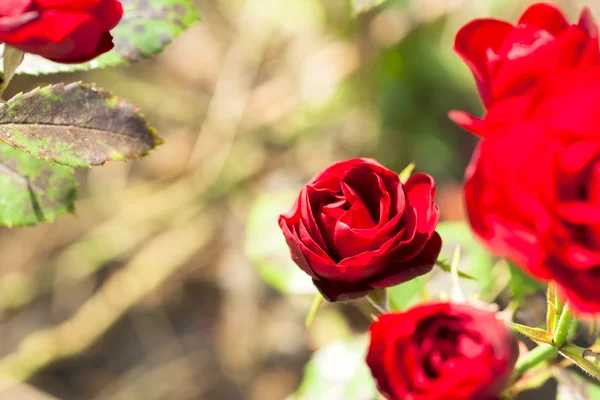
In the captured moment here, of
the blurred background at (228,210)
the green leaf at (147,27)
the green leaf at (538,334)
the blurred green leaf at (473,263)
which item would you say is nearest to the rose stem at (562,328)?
the green leaf at (538,334)

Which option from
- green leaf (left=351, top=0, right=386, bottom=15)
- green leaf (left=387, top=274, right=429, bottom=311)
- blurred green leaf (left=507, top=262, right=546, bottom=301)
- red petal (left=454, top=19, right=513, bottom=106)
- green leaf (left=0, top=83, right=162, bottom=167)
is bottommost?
blurred green leaf (left=507, top=262, right=546, bottom=301)

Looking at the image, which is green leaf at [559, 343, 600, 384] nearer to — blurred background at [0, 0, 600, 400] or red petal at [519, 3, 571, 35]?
red petal at [519, 3, 571, 35]

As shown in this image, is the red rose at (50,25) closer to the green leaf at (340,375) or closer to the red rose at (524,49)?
the red rose at (524,49)

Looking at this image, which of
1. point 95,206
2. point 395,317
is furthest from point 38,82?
point 395,317

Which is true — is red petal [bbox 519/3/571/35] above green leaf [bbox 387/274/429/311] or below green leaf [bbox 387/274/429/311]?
above

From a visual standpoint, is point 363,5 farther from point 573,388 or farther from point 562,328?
point 573,388

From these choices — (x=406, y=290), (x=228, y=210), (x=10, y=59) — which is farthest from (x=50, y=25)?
(x=228, y=210)

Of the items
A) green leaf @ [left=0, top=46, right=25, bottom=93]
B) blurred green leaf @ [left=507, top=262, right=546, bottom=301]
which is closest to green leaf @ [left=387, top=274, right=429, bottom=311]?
blurred green leaf @ [left=507, top=262, right=546, bottom=301]
